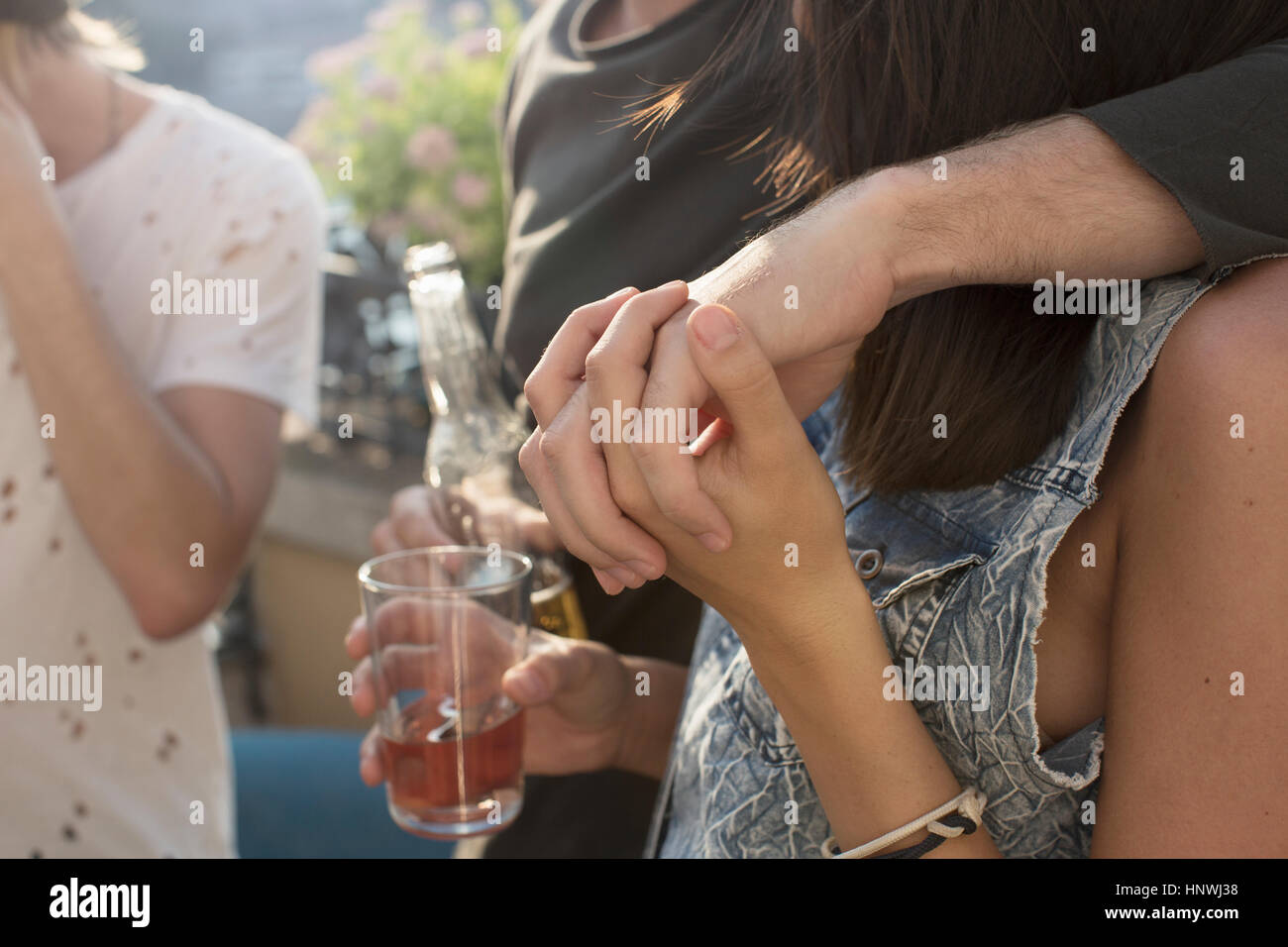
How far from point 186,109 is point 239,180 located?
0.16m

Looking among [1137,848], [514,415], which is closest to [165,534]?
[514,415]

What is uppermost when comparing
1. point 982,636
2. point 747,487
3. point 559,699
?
point 747,487

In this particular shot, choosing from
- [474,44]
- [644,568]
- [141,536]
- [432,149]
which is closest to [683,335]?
[644,568]

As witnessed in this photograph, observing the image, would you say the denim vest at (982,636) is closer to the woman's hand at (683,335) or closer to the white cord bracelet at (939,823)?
the white cord bracelet at (939,823)

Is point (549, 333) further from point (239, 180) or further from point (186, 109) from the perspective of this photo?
point (186, 109)

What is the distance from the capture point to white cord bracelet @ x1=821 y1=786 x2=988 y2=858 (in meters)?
0.69

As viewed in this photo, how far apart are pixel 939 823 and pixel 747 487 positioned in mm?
269

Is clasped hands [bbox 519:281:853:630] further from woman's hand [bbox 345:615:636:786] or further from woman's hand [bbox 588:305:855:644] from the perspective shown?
woman's hand [bbox 345:615:636:786]

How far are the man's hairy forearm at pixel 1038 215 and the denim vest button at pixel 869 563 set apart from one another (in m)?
0.22

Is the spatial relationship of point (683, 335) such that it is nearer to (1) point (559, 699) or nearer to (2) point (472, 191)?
(1) point (559, 699)

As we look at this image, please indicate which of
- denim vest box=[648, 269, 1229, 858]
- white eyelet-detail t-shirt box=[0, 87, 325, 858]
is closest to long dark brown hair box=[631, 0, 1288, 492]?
denim vest box=[648, 269, 1229, 858]

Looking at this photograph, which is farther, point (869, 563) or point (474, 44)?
point (474, 44)

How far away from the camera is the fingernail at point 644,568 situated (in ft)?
2.08

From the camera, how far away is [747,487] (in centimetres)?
61
